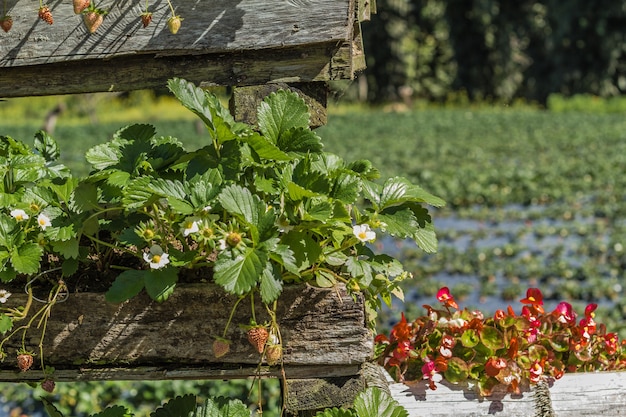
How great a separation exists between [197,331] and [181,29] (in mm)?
597

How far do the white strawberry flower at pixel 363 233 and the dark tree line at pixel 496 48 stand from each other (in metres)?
19.8

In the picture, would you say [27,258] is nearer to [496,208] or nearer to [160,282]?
[160,282]

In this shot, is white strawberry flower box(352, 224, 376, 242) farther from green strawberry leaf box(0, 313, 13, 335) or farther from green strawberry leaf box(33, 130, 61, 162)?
green strawberry leaf box(33, 130, 61, 162)

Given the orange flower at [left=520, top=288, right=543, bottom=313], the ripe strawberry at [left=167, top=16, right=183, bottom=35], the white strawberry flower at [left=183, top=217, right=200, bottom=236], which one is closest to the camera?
the white strawberry flower at [left=183, top=217, right=200, bottom=236]

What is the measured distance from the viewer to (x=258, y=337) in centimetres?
154

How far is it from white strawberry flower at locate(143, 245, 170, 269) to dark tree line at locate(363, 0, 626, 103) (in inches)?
783

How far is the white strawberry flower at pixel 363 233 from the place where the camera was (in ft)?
5.22

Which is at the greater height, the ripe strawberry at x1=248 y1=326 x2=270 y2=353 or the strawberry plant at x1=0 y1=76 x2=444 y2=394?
the strawberry plant at x1=0 y1=76 x2=444 y2=394

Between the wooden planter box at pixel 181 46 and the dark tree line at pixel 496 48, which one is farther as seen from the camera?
the dark tree line at pixel 496 48

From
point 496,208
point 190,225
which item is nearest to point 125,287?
point 190,225

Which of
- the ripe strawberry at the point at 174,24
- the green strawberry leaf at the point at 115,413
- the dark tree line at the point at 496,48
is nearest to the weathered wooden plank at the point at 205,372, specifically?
the green strawberry leaf at the point at 115,413

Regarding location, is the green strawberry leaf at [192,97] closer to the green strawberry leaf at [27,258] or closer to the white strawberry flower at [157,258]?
the white strawberry flower at [157,258]

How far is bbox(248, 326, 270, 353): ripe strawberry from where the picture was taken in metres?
1.54

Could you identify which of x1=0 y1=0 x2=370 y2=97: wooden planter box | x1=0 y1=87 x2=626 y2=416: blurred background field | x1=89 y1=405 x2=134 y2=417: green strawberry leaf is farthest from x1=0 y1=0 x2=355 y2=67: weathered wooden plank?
x1=0 y1=87 x2=626 y2=416: blurred background field
